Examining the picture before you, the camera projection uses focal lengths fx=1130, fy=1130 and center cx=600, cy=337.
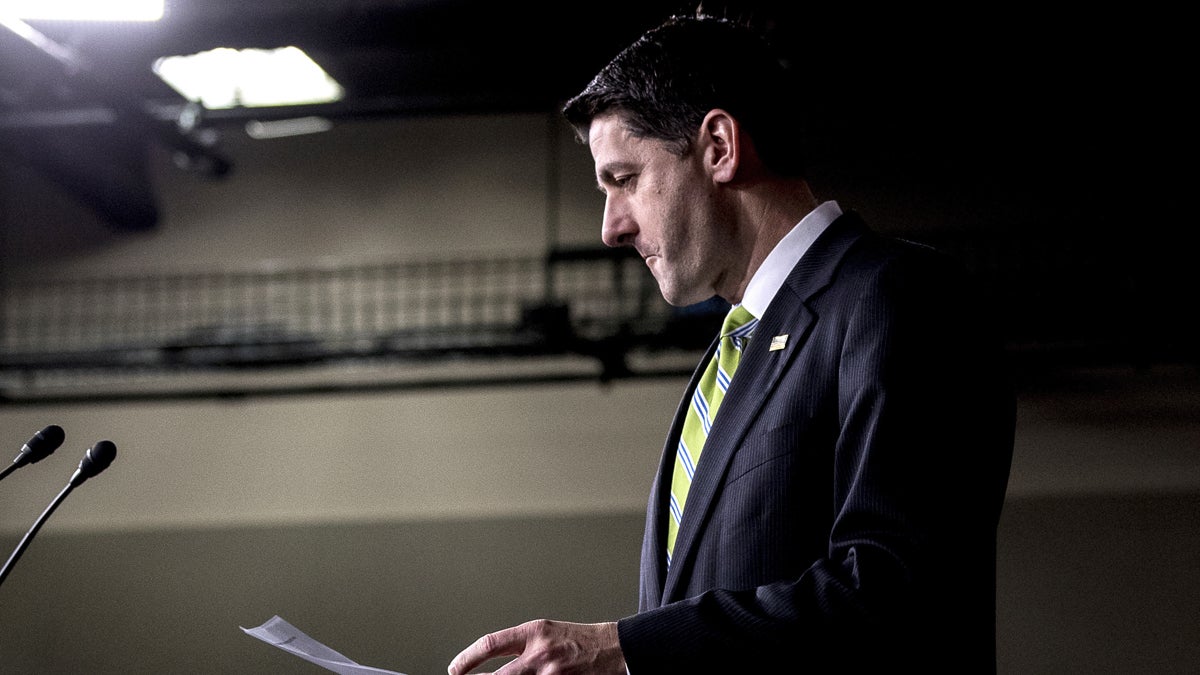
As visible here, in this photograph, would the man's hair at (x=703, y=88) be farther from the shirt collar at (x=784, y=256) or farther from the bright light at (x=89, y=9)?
the bright light at (x=89, y=9)

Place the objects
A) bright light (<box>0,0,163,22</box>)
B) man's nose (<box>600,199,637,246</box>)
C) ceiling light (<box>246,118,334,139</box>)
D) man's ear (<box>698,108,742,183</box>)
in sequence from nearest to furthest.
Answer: man's ear (<box>698,108,742,183</box>), man's nose (<box>600,199,637,246</box>), bright light (<box>0,0,163,22</box>), ceiling light (<box>246,118,334,139</box>)

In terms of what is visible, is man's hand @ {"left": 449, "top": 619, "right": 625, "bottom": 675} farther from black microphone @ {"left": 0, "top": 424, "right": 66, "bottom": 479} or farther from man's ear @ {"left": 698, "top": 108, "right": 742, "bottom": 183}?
black microphone @ {"left": 0, "top": 424, "right": 66, "bottom": 479}

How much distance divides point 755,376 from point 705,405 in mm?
186

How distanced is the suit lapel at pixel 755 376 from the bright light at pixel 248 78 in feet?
12.6

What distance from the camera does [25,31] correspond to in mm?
4043

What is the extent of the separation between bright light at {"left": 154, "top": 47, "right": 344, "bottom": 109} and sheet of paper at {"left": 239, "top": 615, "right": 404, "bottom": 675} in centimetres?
383

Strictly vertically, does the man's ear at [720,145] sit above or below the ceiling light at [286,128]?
below

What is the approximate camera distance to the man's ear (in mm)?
1416

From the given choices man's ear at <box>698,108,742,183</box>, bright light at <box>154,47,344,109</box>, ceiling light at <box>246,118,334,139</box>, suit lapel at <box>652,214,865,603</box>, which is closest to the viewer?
suit lapel at <box>652,214,865,603</box>

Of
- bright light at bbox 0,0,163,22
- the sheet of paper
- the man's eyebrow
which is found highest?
bright light at bbox 0,0,163,22

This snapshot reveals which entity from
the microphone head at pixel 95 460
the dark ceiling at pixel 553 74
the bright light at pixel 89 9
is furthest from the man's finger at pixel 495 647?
the bright light at pixel 89 9

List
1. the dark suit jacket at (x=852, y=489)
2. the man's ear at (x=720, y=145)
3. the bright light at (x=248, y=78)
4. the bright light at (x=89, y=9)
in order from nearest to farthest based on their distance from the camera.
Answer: the dark suit jacket at (x=852, y=489) → the man's ear at (x=720, y=145) → the bright light at (x=89, y=9) → the bright light at (x=248, y=78)

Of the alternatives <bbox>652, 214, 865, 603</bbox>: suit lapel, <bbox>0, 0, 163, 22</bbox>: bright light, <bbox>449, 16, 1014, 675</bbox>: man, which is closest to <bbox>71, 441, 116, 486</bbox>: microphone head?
<bbox>449, 16, 1014, 675</bbox>: man

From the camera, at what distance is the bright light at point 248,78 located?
16.0 feet
